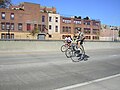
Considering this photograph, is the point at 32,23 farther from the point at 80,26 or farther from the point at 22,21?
the point at 80,26

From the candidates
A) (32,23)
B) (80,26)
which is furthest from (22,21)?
(80,26)

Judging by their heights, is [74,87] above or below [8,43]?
below

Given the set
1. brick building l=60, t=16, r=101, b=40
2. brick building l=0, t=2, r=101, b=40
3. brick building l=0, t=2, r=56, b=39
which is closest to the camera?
brick building l=0, t=2, r=56, b=39

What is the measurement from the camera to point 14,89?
7.18 m

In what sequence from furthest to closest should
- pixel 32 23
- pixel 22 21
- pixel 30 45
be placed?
pixel 32 23 < pixel 22 21 < pixel 30 45

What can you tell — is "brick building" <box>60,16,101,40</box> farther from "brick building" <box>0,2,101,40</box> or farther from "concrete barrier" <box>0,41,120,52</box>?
"concrete barrier" <box>0,41,120,52</box>

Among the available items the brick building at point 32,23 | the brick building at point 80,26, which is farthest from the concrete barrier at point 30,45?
the brick building at point 80,26

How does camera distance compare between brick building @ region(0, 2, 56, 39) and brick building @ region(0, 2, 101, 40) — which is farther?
brick building @ region(0, 2, 101, 40)

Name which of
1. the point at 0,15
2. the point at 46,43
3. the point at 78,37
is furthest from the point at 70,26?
the point at 78,37

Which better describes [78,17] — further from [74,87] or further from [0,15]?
[74,87]

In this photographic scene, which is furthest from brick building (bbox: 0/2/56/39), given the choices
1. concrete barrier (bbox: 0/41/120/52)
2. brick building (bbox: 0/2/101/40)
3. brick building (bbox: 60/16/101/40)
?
concrete barrier (bbox: 0/41/120/52)

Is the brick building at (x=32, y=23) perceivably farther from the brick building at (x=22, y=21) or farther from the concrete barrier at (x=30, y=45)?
the concrete barrier at (x=30, y=45)

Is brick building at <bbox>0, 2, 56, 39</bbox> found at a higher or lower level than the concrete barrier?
higher

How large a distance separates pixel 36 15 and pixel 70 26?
602 inches
